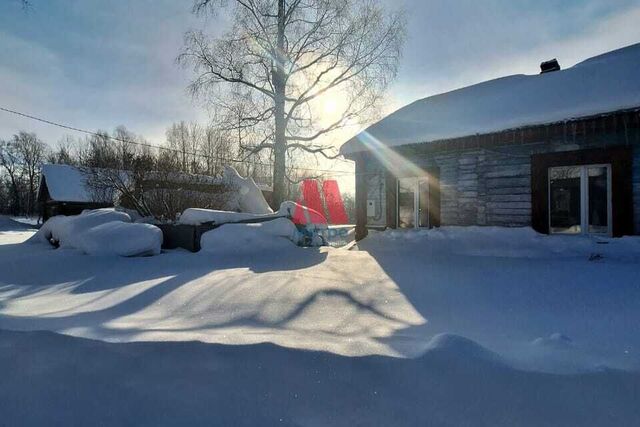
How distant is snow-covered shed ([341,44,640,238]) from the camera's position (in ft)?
23.0

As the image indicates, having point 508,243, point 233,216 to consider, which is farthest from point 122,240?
point 508,243

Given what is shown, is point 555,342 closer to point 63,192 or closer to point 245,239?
point 245,239

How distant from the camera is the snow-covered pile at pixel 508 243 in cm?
682

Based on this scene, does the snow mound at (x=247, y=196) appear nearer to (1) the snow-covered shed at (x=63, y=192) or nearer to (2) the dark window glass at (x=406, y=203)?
(2) the dark window glass at (x=406, y=203)

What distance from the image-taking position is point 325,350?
8.05ft

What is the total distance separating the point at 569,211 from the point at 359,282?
523 centimetres

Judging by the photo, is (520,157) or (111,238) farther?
(520,157)

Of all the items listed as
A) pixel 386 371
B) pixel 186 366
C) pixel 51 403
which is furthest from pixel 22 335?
pixel 386 371

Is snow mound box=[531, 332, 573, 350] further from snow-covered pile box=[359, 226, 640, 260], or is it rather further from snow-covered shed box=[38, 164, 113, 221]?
snow-covered shed box=[38, 164, 113, 221]

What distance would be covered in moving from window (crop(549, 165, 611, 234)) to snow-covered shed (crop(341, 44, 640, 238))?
18 millimetres

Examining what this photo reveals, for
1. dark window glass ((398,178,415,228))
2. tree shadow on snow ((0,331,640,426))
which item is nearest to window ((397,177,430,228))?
dark window glass ((398,178,415,228))

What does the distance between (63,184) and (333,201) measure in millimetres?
21969

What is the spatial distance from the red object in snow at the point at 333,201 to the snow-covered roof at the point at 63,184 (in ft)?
61.6

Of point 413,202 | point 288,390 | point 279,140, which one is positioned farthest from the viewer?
point 279,140
